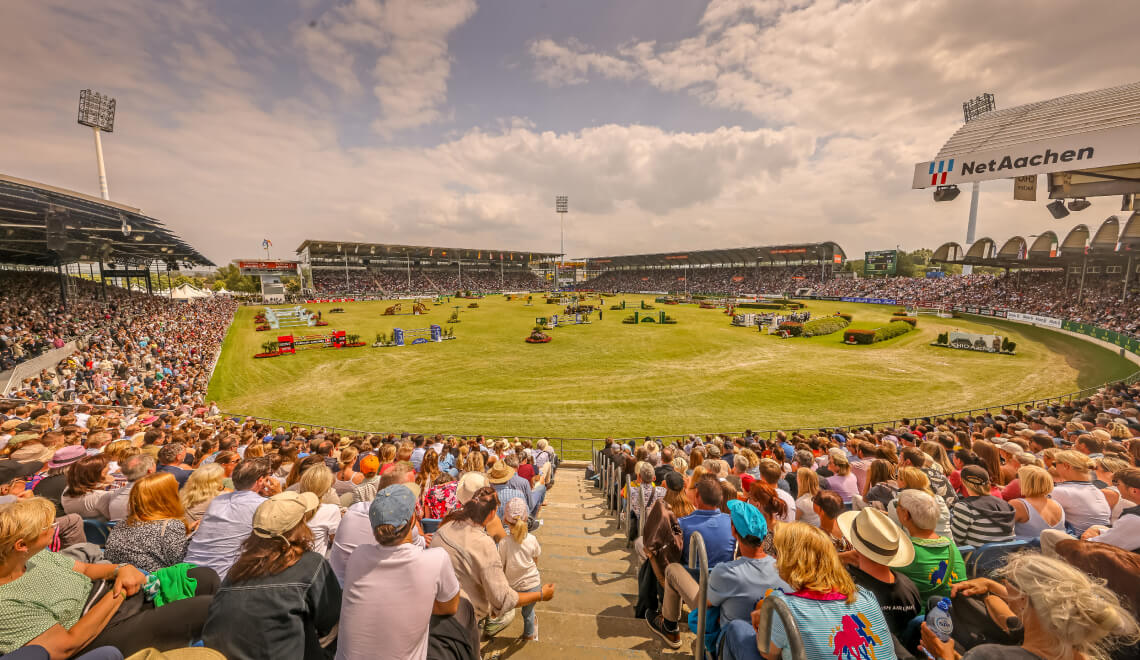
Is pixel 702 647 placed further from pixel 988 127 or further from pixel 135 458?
pixel 988 127

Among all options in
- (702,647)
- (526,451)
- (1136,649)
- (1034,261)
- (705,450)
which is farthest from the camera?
(1034,261)

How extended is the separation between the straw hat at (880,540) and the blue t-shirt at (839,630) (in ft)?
2.21

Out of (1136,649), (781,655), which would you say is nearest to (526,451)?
(781,655)

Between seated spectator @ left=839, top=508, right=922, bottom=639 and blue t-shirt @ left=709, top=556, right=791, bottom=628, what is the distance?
696 mm

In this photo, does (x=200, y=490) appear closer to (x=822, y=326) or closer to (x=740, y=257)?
(x=822, y=326)

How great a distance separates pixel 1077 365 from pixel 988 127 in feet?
74.2

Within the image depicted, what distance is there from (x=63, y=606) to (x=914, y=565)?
6327 mm

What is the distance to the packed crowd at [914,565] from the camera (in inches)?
88.5

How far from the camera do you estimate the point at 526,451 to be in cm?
1080

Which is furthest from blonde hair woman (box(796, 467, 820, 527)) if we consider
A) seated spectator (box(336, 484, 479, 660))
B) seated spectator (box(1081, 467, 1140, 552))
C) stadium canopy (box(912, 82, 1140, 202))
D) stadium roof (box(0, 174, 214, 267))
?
stadium roof (box(0, 174, 214, 267))

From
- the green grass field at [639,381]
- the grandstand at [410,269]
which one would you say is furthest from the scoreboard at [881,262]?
the grandstand at [410,269]

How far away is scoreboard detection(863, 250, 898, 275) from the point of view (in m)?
79.8

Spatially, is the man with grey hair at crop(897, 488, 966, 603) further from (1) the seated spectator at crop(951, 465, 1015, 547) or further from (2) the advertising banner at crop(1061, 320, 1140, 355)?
(2) the advertising banner at crop(1061, 320, 1140, 355)

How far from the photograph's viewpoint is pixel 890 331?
117 ft
